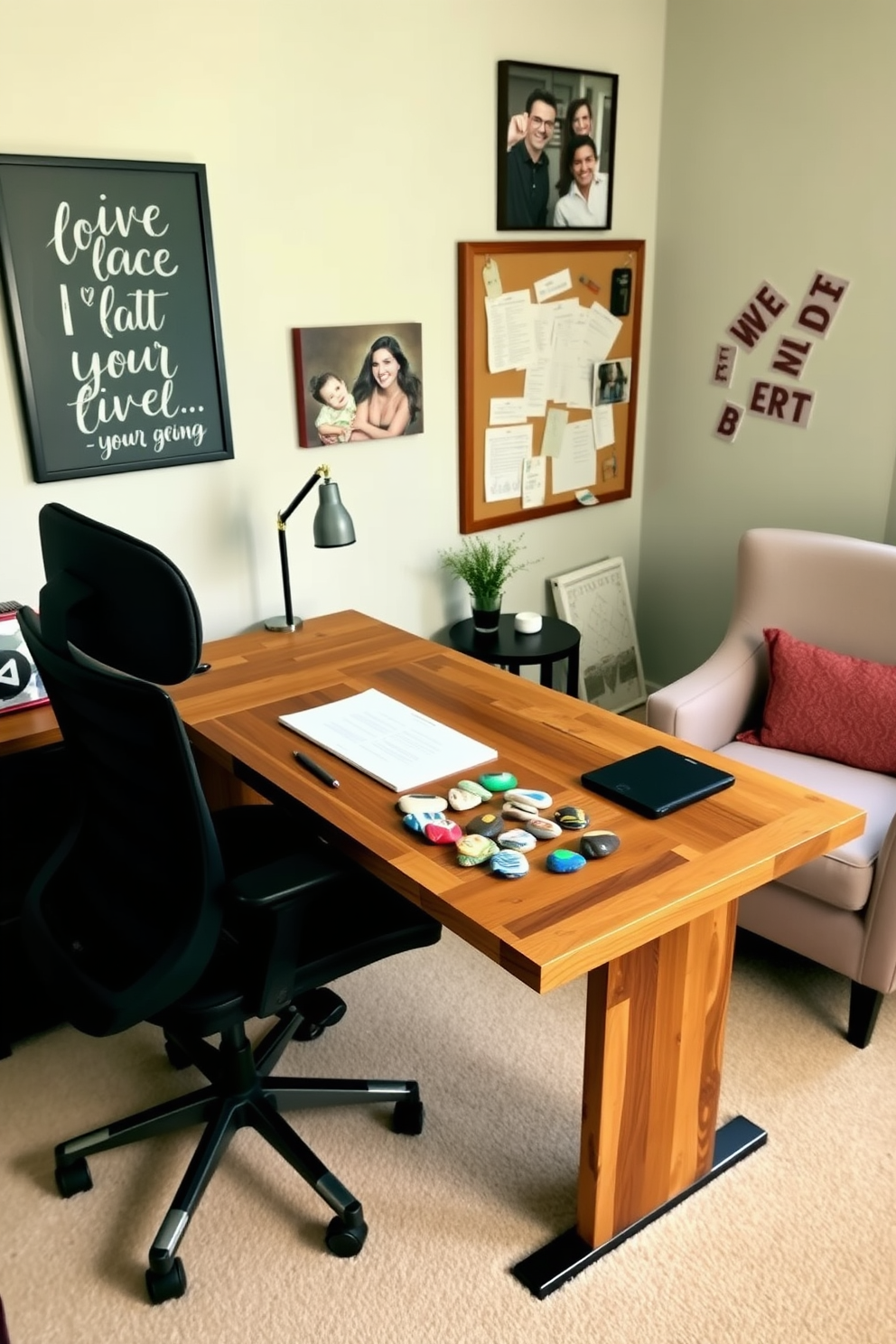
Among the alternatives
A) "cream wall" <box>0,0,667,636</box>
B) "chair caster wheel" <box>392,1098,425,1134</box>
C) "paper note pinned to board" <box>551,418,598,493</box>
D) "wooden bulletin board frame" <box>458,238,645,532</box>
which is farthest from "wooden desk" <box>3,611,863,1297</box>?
"paper note pinned to board" <box>551,418,598,493</box>

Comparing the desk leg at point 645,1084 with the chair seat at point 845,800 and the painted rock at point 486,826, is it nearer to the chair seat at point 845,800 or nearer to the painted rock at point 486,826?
the painted rock at point 486,826

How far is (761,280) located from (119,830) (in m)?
2.50

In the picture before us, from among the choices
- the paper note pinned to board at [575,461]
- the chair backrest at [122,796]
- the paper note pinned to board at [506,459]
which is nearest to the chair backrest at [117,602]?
the chair backrest at [122,796]

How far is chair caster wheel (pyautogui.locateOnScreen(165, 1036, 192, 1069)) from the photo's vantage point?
216 cm

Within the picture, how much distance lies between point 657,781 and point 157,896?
802mm

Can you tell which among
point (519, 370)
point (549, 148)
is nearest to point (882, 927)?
point (519, 370)

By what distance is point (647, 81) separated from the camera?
3168 millimetres

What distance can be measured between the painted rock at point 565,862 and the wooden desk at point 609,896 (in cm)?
1

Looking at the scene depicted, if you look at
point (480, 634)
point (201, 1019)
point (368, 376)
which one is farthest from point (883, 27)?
point (201, 1019)

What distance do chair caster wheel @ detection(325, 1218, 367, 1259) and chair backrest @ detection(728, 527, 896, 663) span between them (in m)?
1.71

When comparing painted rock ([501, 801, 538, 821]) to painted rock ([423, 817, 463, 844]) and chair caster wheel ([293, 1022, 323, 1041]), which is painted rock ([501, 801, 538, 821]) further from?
chair caster wheel ([293, 1022, 323, 1041])

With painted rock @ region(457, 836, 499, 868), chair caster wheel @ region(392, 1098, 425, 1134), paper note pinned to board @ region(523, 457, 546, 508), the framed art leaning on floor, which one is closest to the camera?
painted rock @ region(457, 836, 499, 868)

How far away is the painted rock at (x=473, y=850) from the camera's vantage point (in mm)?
1506

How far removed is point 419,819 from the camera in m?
1.60
